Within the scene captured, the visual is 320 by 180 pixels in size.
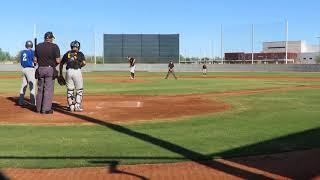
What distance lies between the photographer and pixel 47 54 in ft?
39.3

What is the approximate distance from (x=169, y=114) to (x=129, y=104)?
2.83m

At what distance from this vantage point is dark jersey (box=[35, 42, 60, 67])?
12.0m

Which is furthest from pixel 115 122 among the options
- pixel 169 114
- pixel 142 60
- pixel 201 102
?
pixel 142 60

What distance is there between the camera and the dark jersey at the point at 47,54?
1198 centimetres

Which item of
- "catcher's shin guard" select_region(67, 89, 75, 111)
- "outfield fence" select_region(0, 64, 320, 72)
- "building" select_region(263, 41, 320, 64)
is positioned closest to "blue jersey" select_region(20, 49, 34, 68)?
"catcher's shin guard" select_region(67, 89, 75, 111)

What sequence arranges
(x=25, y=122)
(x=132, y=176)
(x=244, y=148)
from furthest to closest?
(x=25, y=122) < (x=244, y=148) < (x=132, y=176)

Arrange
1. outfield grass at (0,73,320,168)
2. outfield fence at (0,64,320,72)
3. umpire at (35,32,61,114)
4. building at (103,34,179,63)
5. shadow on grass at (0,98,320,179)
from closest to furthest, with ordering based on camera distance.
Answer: shadow on grass at (0,98,320,179) → outfield grass at (0,73,320,168) → umpire at (35,32,61,114) → outfield fence at (0,64,320,72) → building at (103,34,179,63)

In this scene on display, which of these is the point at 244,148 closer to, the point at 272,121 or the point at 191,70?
the point at 272,121

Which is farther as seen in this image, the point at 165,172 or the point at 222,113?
the point at 222,113

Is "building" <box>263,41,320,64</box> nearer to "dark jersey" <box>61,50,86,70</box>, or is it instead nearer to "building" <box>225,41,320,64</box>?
"building" <box>225,41,320,64</box>

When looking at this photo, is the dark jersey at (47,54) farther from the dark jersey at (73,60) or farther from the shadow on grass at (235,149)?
the shadow on grass at (235,149)

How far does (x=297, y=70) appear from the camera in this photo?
61.8m

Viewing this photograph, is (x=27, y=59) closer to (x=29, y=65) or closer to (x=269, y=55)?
(x=29, y=65)

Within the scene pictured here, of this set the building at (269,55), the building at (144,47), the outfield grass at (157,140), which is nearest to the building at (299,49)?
the building at (269,55)
